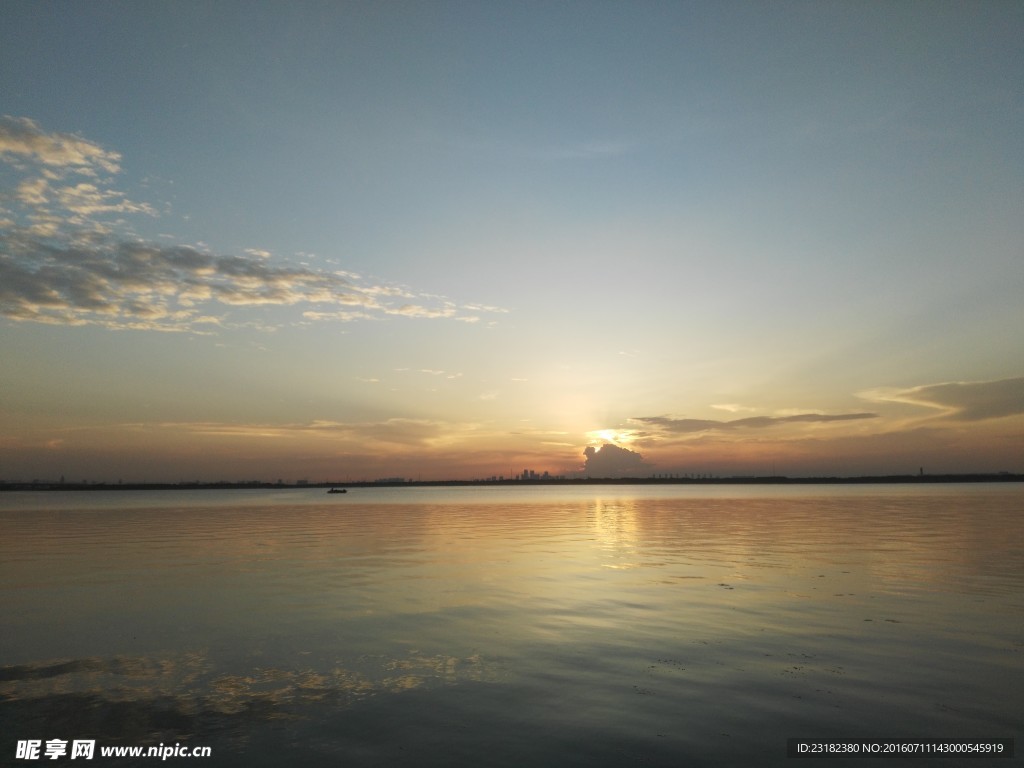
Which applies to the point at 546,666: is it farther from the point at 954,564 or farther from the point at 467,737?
the point at 954,564

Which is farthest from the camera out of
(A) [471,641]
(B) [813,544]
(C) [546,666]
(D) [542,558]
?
(B) [813,544]

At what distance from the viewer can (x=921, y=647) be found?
58.8 feet

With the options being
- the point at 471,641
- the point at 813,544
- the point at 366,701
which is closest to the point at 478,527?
the point at 813,544

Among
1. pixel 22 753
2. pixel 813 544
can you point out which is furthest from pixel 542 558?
pixel 22 753

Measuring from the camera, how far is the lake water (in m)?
12.1

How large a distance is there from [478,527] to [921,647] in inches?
2127

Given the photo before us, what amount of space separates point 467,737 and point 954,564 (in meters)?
32.9

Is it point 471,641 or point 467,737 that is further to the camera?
point 471,641

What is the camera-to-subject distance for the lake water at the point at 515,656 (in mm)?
12102

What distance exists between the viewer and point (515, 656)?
57.9 ft

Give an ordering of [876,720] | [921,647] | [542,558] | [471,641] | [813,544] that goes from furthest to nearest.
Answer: [813,544] < [542,558] < [471,641] < [921,647] < [876,720]

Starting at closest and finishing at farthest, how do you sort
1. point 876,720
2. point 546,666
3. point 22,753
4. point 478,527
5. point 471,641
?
point 22,753 < point 876,720 < point 546,666 < point 471,641 < point 478,527

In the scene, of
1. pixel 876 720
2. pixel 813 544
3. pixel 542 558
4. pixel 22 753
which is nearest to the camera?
pixel 22 753

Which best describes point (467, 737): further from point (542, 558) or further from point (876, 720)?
point (542, 558)
